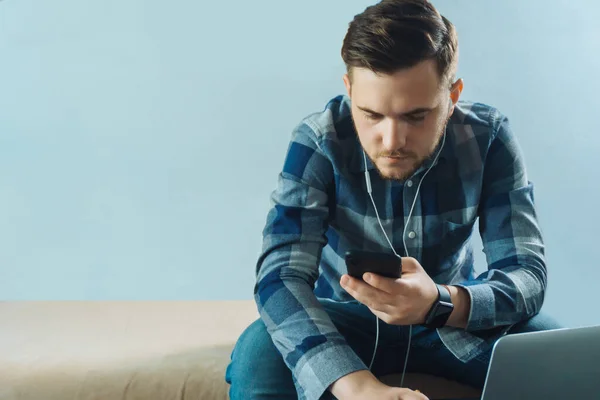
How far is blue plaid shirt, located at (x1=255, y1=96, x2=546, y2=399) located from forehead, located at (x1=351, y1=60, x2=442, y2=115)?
0.16m

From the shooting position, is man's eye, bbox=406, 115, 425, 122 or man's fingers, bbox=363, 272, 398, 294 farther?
man's eye, bbox=406, 115, 425, 122

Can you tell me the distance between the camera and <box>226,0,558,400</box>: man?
1.16 m

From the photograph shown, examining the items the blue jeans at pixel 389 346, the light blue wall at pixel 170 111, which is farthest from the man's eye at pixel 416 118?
the light blue wall at pixel 170 111

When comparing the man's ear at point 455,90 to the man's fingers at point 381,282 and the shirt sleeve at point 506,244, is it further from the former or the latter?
the man's fingers at point 381,282

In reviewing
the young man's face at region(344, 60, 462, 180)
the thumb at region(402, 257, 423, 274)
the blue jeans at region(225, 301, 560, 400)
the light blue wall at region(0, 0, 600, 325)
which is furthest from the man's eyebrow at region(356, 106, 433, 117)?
the light blue wall at region(0, 0, 600, 325)

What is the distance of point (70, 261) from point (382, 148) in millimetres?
1096

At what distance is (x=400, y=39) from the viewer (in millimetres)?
1181

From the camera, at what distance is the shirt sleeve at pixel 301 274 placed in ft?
3.69

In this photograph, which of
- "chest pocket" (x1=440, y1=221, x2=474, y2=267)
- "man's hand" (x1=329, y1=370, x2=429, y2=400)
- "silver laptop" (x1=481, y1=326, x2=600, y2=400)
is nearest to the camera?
"silver laptop" (x1=481, y1=326, x2=600, y2=400)

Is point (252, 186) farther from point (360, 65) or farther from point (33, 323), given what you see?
point (360, 65)

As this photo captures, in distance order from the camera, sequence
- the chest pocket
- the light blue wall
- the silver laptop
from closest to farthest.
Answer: the silver laptop, the chest pocket, the light blue wall

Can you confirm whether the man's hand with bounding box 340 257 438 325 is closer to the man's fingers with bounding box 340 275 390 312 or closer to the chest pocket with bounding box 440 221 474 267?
the man's fingers with bounding box 340 275 390 312

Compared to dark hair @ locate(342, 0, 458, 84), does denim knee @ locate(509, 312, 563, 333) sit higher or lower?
lower

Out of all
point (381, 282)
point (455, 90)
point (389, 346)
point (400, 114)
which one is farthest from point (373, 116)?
point (389, 346)
